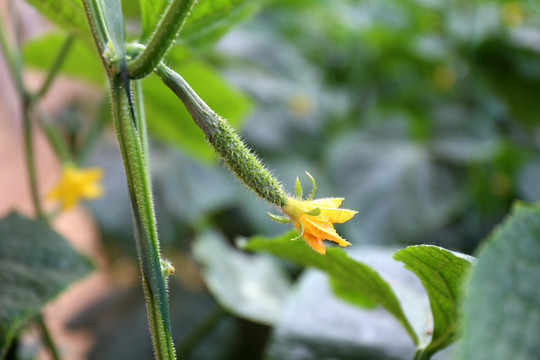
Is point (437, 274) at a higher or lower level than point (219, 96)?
lower

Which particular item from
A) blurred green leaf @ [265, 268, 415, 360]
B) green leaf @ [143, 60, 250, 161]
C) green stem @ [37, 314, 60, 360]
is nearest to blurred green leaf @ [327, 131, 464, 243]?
green leaf @ [143, 60, 250, 161]

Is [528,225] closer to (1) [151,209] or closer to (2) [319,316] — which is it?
(1) [151,209]

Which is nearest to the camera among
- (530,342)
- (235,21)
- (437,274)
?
(530,342)

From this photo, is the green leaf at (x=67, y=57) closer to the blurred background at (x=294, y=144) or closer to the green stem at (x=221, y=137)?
the blurred background at (x=294, y=144)

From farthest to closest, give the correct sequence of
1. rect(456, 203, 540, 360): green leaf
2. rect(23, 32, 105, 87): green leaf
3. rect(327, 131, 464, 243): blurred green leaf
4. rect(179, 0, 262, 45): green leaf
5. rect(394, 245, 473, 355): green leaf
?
rect(327, 131, 464, 243): blurred green leaf → rect(23, 32, 105, 87): green leaf → rect(179, 0, 262, 45): green leaf → rect(394, 245, 473, 355): green leaf → rect(456, 203, 540, 360): green leaf

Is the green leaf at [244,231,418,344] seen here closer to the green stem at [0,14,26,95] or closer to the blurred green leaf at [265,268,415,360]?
the blurred green leaf at [265,268,415,360]

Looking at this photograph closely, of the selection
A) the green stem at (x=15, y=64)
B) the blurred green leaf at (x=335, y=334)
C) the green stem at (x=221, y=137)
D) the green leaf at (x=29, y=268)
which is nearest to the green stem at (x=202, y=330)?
the blurred green leaf at (x=335, y=334)

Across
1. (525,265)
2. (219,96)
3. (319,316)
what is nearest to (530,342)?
(525,265)
